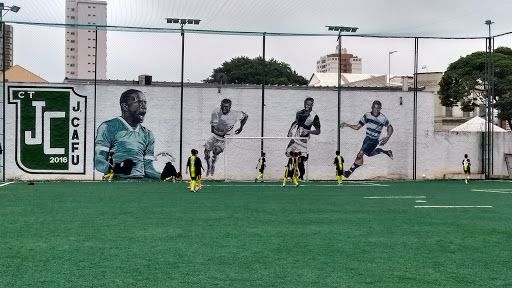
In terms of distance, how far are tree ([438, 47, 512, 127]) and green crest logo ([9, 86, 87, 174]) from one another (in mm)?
34876

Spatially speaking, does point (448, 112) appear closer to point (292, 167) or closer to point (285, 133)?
point (285, 133)

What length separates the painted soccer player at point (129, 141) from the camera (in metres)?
28.3

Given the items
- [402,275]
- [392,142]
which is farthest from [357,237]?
[392,142]

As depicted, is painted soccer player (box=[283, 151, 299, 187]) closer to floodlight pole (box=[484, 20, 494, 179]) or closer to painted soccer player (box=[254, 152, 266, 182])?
painted soccer player (box=[254, 152, 266, 182])

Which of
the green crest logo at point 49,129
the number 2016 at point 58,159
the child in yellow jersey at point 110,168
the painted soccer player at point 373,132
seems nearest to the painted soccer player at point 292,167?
the painted soccer player at point 373,132

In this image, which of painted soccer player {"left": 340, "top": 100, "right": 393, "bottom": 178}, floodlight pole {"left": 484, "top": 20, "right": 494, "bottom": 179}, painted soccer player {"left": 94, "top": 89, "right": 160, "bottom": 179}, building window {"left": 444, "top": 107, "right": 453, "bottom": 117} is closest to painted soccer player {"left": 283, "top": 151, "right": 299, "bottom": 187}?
painted soccer player {"left": 340, "top": 100, "right": 393, "bottom": 178}

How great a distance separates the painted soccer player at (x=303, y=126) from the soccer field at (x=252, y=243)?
12.2m

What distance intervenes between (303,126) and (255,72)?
1485 inches

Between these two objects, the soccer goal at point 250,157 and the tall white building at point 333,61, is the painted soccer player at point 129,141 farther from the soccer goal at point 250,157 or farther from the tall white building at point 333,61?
the tall white building at point 333,61

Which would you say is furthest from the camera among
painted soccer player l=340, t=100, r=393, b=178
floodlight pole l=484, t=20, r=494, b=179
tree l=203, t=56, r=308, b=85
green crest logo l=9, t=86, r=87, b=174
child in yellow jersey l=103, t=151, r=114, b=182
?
tree l=203, t=56, r=308, b=85

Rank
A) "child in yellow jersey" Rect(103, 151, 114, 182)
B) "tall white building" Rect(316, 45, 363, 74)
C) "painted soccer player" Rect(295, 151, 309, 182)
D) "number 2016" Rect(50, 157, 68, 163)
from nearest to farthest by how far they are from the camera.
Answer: "number 2016" Rect(50, 157, 68, 163)
"child in yellow jersey" Rect(103, 151, 114, 182)
"painted soccer player" Rect(295, 151, 309, 182)
"tall white building" Rect(316, 45, 363, 74)

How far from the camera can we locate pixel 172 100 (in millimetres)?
28906

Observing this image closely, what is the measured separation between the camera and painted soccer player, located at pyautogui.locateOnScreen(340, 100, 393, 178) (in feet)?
101

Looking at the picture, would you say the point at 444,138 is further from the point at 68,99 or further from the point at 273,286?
the point at 273,286
